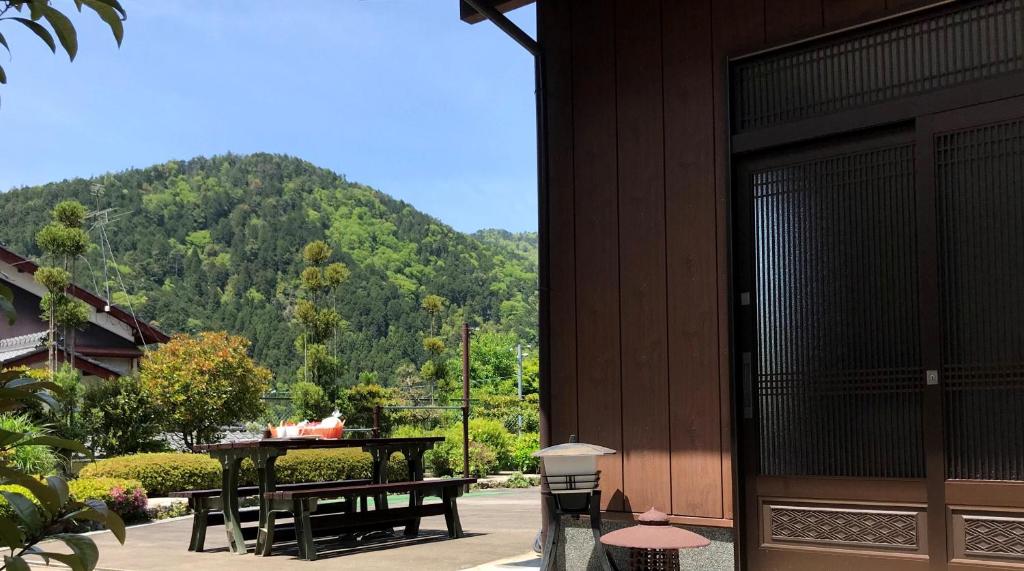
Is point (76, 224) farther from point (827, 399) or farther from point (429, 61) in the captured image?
point (429, 61)

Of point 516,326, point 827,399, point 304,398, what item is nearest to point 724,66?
point 827,399

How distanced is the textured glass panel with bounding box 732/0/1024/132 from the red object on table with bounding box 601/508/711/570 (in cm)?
213

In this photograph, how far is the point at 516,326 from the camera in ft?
177

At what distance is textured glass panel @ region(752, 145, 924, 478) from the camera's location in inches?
184

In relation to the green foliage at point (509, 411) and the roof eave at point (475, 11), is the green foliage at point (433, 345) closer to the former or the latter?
the green foliage at point (509, 411)

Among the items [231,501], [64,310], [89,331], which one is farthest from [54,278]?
[231,501]

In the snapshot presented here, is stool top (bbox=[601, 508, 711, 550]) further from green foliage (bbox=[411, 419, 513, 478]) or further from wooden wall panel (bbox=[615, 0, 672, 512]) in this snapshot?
green foliage (bbox=[411, 419, 513, 478])

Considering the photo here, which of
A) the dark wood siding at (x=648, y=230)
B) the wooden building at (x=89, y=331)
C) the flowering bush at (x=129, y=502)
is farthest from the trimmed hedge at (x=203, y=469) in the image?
the wooden building at (x=89, y=331)

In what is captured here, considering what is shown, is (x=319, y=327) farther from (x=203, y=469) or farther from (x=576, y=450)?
(x=576, y=450)

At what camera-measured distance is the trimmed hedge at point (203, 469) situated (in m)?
12.4

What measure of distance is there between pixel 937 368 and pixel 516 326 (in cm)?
→ 4947

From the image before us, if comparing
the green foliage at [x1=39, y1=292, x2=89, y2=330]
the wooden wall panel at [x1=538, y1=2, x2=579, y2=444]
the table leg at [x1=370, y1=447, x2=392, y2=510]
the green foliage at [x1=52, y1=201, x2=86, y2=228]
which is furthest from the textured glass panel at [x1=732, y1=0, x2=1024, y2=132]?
the green foliage at [x1=39, y1=292, x2=89, y2=330]

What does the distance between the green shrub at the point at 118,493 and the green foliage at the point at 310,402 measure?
9.11 meters

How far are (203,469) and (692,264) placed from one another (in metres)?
9.54
